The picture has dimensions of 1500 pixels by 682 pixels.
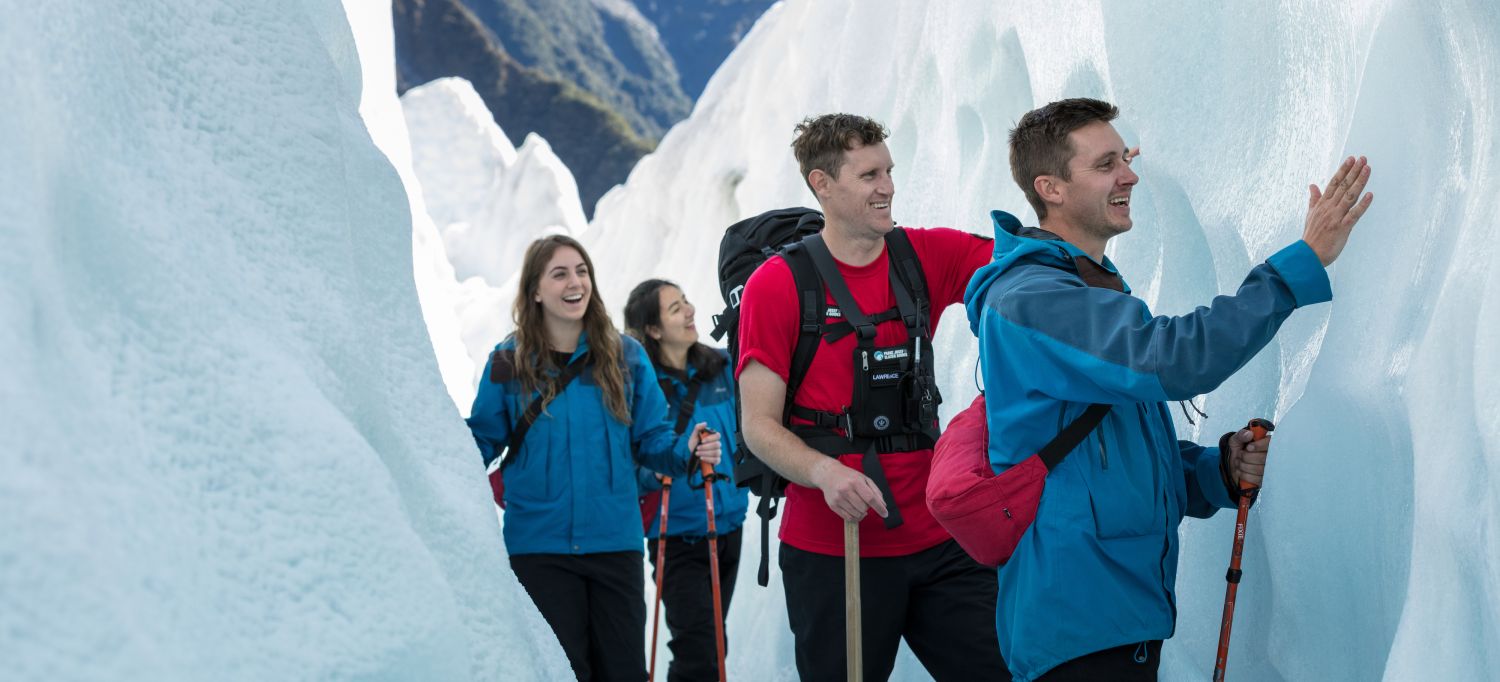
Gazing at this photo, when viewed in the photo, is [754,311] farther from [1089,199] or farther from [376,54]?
[376,54]

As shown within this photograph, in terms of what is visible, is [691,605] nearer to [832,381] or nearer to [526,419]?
[526,419]

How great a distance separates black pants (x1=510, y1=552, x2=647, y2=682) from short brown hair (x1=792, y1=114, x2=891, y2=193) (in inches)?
55.2

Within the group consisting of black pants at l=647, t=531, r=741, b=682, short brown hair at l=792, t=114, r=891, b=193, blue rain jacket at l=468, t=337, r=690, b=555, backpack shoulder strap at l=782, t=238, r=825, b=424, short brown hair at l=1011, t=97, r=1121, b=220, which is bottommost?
black pants at l=647, t=531, r=741, b=682

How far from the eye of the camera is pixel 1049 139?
2357 mm

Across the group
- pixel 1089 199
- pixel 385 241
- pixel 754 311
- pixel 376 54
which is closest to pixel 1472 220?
pixel 1089 199

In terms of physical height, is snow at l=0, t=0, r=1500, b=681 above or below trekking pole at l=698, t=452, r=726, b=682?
above

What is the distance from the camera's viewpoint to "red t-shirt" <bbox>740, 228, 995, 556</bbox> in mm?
2975

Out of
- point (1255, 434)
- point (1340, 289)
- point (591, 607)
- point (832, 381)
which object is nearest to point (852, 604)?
point (832, 381)

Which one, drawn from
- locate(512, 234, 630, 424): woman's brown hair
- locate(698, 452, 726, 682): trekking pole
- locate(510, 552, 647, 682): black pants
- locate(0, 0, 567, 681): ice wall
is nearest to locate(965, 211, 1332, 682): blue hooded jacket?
locate(0, 0, 567, 681): ice wall

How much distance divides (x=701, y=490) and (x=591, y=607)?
142 centimetres

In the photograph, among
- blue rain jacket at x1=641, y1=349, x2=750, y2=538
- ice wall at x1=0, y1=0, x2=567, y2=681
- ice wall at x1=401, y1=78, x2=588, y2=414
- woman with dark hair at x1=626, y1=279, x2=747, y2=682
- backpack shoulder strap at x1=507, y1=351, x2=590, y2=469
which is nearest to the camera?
ice wall at x1=0, y1=0, x2=567, y2=681

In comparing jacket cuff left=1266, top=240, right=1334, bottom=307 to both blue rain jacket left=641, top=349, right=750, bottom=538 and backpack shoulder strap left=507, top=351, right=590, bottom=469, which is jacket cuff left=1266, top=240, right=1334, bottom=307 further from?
blue rain jacket left=641, top=349, right=750, bottom=538

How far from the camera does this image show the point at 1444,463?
201 cm

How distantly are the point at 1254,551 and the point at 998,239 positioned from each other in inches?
38.5
